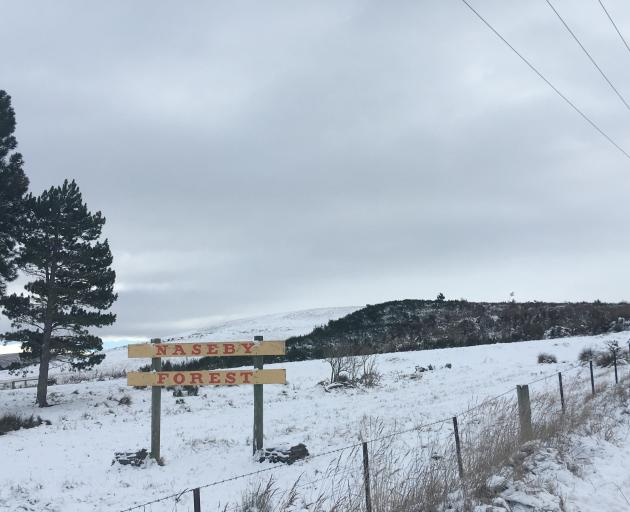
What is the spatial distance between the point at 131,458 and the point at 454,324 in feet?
145

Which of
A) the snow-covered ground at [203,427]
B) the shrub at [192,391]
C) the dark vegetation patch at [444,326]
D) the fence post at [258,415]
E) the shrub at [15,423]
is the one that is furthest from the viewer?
the dark vegetation patch at [444,326]

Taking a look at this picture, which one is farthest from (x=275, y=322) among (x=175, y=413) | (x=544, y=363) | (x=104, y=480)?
(x=104, y=480)

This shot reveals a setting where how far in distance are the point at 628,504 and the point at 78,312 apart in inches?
950

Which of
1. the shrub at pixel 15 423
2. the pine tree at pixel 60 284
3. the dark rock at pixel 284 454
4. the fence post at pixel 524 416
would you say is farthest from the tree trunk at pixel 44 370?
the fence post at pixel 524 416

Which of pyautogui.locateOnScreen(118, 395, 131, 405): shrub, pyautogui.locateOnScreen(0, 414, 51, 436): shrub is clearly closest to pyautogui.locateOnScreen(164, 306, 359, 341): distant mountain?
pyautogui.locateOnScreen(118, 395, 131, 405): shrub

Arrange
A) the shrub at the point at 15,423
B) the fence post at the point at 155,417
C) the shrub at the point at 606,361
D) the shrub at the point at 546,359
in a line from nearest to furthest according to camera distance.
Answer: the fence post at the point at 155,417 < the shrub at the point at 15,423 < the shrub at the point at 606,361 < the shrub at the point at 546,359

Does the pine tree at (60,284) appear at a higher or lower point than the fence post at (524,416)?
higher

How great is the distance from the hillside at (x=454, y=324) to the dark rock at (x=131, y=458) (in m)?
26.7

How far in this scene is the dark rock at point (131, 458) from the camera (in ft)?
37.8

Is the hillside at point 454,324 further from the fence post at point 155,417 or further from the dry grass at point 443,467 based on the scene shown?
the dry grass at point 443,467

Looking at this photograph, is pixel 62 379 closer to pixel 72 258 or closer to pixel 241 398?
pixel 72 258

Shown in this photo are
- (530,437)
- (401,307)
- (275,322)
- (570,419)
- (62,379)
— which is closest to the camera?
(530,437)

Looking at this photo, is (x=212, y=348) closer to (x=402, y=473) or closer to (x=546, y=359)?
(x=402, y=473)

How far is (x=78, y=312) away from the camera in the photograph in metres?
25.2
